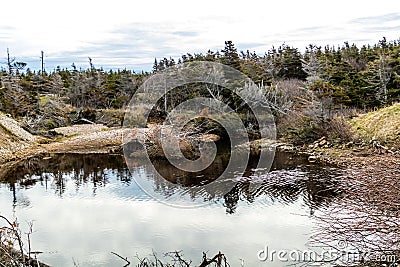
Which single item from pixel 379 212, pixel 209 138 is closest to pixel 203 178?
pixel 209 138

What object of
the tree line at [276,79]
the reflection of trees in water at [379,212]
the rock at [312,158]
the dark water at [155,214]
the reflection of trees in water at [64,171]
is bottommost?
the dark water at [155,214]

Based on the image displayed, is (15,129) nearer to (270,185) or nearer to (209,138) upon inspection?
(209,138)

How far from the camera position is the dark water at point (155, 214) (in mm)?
7617

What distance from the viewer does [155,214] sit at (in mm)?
9562

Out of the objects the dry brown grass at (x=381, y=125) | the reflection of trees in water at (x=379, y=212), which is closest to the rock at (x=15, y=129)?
the dry brown grass at (x=381, y=125)

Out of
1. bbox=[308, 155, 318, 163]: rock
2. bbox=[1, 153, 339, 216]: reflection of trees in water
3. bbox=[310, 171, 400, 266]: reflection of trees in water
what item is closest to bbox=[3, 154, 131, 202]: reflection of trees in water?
bbox=[1, 153, 339, 216]: reflection of trees in water

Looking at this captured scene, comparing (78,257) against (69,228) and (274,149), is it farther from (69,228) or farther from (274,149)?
(274,149)

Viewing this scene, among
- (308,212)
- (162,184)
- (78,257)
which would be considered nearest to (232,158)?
(162,184)

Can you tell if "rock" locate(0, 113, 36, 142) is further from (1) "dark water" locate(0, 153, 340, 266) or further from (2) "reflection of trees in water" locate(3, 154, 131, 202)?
(1) "dark water" locate(0, 153, 340, 266)

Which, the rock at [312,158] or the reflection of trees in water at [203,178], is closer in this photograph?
the reflection of trees in water at [203,178]

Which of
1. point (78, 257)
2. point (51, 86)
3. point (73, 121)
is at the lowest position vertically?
point (78, 257)

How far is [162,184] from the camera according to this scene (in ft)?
41.3

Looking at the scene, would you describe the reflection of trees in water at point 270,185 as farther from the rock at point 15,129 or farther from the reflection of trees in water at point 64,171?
the rock at point 15,129

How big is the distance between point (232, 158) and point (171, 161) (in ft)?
8.21
